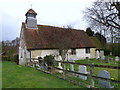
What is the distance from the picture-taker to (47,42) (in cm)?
2022

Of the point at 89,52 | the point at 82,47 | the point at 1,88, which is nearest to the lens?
the point at 1,88

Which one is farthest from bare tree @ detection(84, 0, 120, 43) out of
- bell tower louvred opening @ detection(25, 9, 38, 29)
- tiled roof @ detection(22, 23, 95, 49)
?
bell tower louvred opening @ detection(25, 9, 38, 29)

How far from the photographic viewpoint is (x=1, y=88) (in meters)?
5.54

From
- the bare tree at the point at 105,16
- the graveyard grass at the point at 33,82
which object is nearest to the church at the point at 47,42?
the bare tree at the point at 105,16

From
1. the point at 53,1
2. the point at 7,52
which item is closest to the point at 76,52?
the point at 53,1

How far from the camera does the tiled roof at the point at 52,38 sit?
18938 mm

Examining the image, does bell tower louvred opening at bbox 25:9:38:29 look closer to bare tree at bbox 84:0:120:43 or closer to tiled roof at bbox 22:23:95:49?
tiled roof at bbox 22:23:95:49

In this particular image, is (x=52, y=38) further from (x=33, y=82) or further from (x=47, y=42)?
(x=33, y=82)

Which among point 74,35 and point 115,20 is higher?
point 115,20

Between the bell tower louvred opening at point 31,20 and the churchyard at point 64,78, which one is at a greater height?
the bell tower louvred opening at point 31,20

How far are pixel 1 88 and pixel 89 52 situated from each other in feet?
73.6

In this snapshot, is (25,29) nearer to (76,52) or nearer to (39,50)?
(39,50)

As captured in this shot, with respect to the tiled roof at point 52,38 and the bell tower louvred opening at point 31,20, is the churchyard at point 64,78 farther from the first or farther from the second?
the bell tower louvred opening at point 31,20

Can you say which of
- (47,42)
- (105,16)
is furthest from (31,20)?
(105,16)
